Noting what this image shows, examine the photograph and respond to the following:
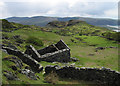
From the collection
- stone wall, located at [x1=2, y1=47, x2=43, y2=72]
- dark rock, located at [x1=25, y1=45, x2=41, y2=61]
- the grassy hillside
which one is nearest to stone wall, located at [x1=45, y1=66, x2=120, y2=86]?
the grassy hillside

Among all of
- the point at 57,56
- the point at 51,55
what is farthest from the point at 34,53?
the point at 57,56

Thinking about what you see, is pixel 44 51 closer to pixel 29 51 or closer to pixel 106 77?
pixel 29 51

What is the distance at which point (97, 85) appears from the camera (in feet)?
48.1

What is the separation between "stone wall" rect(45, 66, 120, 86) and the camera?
14.8 metres

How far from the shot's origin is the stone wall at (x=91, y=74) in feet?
48.4

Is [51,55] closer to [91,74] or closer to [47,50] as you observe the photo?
[47,50]

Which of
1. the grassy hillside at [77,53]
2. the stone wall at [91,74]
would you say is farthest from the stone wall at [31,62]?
the stone wall at [91,74]

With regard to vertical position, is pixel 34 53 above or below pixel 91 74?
above

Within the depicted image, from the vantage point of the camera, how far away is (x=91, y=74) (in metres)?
15.6

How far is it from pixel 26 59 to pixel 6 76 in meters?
9.84

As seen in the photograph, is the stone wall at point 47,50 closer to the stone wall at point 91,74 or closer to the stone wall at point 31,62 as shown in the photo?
the stone wall at point 31,62

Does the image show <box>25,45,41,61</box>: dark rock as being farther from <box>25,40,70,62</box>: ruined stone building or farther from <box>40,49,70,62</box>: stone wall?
<box>40,49,70,62</box>: stone wall

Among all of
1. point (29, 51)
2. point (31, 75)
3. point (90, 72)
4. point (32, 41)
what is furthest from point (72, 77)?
point (32, 41)

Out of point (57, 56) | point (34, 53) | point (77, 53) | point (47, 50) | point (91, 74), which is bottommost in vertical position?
point (77, 53)
